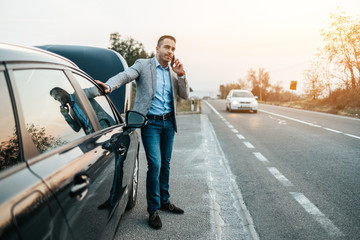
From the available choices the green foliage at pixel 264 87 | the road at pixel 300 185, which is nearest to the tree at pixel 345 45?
the road at pixel 300 185

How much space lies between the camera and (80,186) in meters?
1.66

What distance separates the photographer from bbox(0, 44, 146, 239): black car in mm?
1214

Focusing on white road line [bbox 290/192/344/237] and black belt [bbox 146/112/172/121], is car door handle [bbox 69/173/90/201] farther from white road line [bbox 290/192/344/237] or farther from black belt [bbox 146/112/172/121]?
white road line [bbox 290/192/344/237]

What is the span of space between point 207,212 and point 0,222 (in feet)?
9.73

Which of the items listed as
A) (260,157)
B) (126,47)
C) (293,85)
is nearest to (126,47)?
(126,47)

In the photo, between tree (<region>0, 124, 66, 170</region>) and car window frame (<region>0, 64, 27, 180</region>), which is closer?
car window frame (<region>0, 64, 27, 180</region>)

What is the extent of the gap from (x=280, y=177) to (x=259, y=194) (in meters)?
1.04

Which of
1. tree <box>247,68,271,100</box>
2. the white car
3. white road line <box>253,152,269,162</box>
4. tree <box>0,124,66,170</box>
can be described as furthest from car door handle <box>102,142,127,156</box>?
tree <box>247,68,271,100</box>

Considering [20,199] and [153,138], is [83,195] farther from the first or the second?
[153,138]

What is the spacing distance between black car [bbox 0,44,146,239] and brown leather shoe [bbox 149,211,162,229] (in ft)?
2.72

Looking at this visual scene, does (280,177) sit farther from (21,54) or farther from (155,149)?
(21,54)

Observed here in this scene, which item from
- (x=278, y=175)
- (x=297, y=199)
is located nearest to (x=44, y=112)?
(x=297, y=199)

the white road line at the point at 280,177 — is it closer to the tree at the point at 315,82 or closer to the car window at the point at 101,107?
the car window at the point at 101,107

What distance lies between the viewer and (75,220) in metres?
1.58
